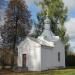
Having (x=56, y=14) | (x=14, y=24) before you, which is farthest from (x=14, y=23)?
(x=56, y=14)

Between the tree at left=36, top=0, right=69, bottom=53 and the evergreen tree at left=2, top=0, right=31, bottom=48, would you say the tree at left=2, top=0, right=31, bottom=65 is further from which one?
the tree at left=36, top=0, right=69, bottom=53

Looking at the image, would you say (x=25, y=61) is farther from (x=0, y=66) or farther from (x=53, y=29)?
(x=53, y=29)

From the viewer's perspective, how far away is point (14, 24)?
54.2m

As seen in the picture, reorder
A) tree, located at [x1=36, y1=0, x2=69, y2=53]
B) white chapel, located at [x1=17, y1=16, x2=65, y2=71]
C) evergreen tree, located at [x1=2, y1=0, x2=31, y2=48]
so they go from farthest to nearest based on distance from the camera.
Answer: tree, located at [x1=36, y1=0, x2=69, y2=53] → evergreen tree, located at [x1=2, y1=0, x2=31, y2=48] → white chapel, located at [x1=17, y1=16, x2=65, y2=71]

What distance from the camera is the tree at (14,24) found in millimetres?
54188

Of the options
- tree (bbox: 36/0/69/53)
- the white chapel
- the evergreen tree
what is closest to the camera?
the white chapel

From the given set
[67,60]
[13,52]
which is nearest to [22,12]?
[13,52]

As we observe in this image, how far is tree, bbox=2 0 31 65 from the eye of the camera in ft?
178

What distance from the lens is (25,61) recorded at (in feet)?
151

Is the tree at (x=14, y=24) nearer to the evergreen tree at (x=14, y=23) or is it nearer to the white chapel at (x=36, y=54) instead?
the evergreen tree at (x=14, y=23)

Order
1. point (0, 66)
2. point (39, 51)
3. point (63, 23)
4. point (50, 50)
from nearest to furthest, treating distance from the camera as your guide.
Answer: point (39, 51) < point (50, 50) < point (0, 66) < point (63, 23)

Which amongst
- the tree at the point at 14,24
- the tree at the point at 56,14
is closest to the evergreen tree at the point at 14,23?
the tree at the point at 14,24

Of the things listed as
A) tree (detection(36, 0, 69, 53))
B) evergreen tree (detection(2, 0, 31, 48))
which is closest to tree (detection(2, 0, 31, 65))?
evergreen tree (detection(2, 0, 31, 48))

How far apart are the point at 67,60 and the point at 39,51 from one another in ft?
64.2
